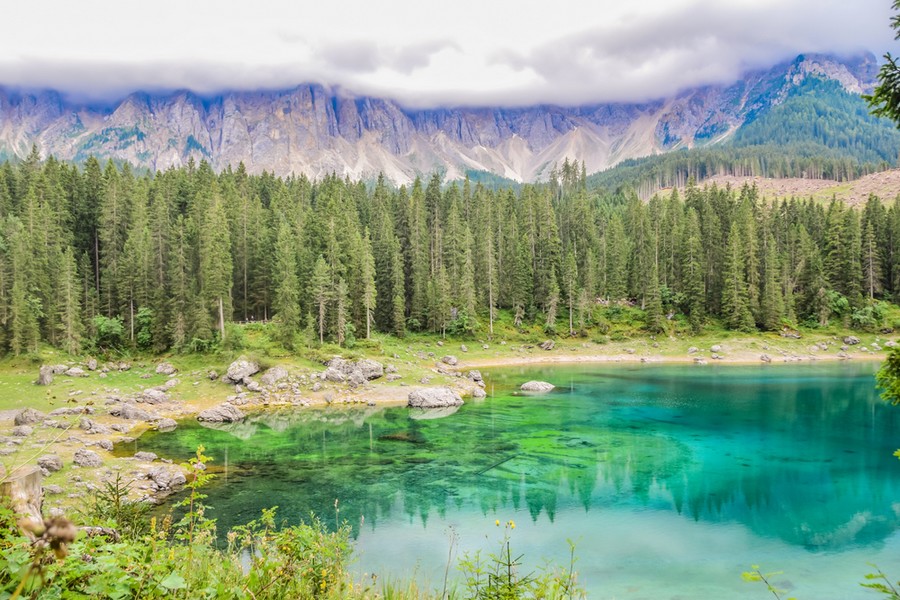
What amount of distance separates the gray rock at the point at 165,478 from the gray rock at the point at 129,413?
14.4 m

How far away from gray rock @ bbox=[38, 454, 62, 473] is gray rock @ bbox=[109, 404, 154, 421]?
44.2 ft

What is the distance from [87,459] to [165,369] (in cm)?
2515

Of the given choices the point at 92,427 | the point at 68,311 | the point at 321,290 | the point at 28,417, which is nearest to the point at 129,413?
the point at 92,427

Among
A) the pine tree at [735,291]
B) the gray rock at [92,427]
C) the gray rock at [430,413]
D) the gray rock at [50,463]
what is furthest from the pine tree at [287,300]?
the pine tree at [735,291]

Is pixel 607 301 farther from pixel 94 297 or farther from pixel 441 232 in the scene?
pixel 94 297

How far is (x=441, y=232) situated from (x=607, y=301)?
32156 millimetres

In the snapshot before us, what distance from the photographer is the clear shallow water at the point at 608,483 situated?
1823cm

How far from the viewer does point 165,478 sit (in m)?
25.3

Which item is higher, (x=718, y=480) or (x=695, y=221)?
(x=695, y=221)

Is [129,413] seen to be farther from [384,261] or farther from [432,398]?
[384,261]

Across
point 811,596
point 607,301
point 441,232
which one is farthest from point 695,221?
point 811,596

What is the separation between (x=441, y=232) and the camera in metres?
91.1

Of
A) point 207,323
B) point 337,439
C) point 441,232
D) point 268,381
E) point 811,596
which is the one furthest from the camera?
point 441,232

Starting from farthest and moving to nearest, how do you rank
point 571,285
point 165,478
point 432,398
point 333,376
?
point 571,285 → point 333,376 → point 432,398 → point 165,478
